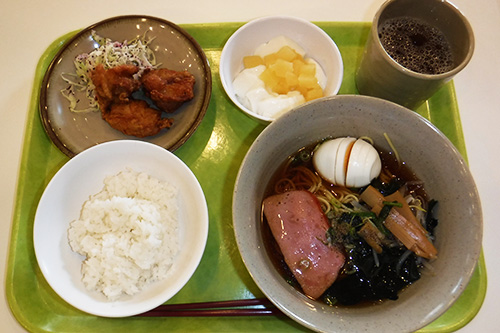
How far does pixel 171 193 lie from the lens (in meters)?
1.88

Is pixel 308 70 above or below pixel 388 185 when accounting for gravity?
above

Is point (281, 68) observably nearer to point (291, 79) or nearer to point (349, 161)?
point (291, 79)

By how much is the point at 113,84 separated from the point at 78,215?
0.65 meters

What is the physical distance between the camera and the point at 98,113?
208cm

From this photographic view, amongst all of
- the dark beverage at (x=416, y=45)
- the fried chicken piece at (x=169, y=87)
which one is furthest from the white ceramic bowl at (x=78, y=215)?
the dark beverage at (x=416, y=45)

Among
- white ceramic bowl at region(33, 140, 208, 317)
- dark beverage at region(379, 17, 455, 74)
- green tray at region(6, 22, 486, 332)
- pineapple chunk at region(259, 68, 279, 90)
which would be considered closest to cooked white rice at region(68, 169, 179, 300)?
white ceramic bowl at region(33, 140, 208, 317)

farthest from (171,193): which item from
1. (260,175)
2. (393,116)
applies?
(393,116)

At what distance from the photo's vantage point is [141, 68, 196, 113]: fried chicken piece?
1968 mm

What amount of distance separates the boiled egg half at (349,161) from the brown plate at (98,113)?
64cm

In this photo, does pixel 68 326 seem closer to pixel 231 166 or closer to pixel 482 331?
pixel 231 166

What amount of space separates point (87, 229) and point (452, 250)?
151cm

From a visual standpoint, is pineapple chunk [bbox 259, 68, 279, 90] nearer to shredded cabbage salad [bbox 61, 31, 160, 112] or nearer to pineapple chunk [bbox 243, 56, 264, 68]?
pineapple chunk [bbox 243, 56, 264, 68]

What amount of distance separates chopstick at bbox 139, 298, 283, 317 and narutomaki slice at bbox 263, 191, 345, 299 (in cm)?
23

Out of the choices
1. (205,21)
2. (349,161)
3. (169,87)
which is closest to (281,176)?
(349,161)
